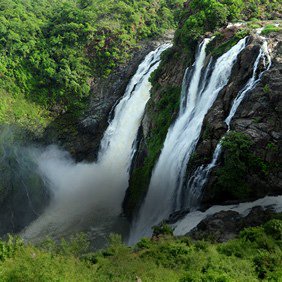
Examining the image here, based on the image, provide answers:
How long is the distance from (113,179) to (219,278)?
22064 millimetres

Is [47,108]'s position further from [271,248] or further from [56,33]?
[271,248]

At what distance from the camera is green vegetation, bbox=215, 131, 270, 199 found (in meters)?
18.3

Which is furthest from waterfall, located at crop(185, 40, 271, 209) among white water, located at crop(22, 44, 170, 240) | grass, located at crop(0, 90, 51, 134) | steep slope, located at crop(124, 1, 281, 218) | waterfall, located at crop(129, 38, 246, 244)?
grass, located at crop(0, 90, 51, 134)

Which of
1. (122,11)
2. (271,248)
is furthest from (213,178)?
(122,11)

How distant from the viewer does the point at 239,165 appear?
723 inches

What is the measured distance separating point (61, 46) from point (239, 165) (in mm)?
30434

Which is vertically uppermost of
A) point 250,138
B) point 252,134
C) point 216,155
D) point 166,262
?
point 252,134

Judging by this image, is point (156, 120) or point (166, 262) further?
point (156, 120)

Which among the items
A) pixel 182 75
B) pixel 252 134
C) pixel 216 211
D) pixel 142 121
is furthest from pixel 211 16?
pixel 216 211

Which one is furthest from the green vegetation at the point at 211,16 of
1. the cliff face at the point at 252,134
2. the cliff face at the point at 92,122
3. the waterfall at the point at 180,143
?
the cliff face at the point at 92,122

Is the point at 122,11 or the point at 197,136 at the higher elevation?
the point at 122,11

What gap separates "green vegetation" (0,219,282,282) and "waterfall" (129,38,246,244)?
674 centimetres

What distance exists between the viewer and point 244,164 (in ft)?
60.3

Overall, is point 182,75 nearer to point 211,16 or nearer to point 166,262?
point 211,16
